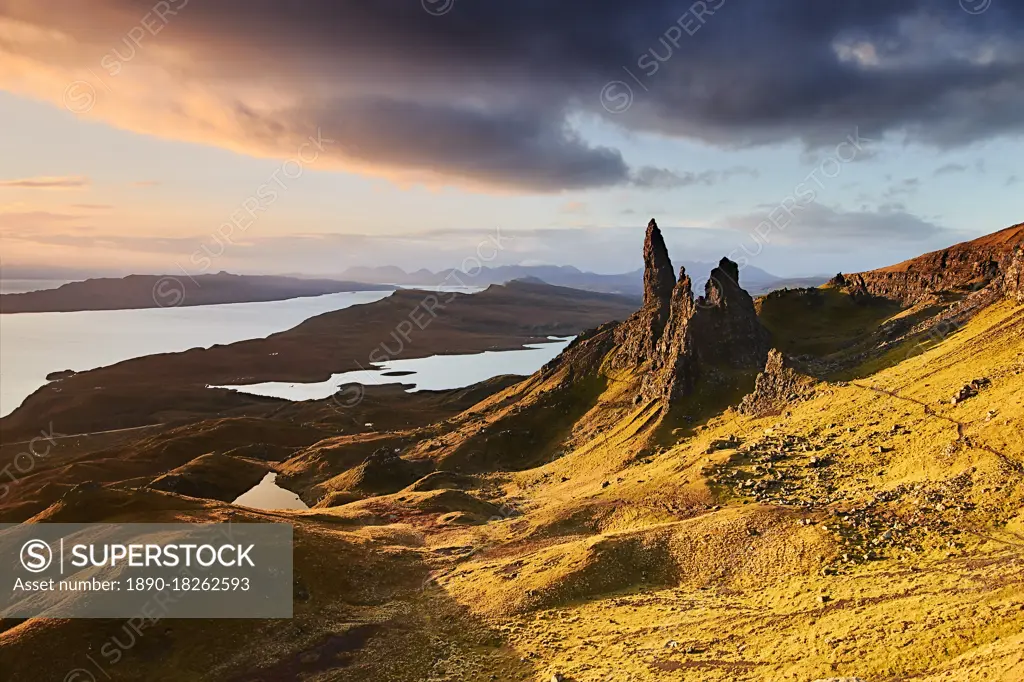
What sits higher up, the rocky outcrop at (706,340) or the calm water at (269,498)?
the rocky outcrop at (706,340)

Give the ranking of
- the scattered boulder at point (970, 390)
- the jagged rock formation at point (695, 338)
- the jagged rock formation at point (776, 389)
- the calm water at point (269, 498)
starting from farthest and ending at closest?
the calm water at point (269, 498) < the jagged rock formation at point (695, 338) < the jagged rock formation at point (776, 389) < the scattered boulder at point (970, 390)

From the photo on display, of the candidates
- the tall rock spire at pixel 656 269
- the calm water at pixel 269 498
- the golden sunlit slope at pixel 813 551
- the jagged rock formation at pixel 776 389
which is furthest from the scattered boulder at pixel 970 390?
the calm water at pixel 269 498

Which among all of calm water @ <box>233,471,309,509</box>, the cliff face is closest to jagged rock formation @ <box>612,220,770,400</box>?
the cliff face

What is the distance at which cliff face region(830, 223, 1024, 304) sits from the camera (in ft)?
275

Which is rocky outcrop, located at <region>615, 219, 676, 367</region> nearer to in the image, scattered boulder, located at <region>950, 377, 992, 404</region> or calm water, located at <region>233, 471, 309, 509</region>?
scattered boulder, located at <region>950, 377, 992, 404</region>

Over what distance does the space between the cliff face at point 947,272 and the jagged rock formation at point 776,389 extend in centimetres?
2898

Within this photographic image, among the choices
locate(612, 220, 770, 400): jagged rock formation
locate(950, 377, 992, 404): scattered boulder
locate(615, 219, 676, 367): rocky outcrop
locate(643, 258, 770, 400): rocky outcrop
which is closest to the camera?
locate(950, 377, 992, 404): scattered boulder

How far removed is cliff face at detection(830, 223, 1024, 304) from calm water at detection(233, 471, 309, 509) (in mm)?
110273

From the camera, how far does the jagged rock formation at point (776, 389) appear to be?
6775 cm

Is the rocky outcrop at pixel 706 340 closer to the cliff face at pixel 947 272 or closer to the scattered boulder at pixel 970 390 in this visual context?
the cliff face at pixel 947 272

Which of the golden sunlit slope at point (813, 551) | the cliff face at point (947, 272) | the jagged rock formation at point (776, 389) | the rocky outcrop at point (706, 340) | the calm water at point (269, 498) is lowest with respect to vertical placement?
the calm water at point (269, 498)

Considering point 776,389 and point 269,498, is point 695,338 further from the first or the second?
point 269,498

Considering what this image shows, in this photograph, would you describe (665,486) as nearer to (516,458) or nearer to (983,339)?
(983,339)

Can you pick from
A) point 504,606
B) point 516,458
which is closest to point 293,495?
point 516,458
